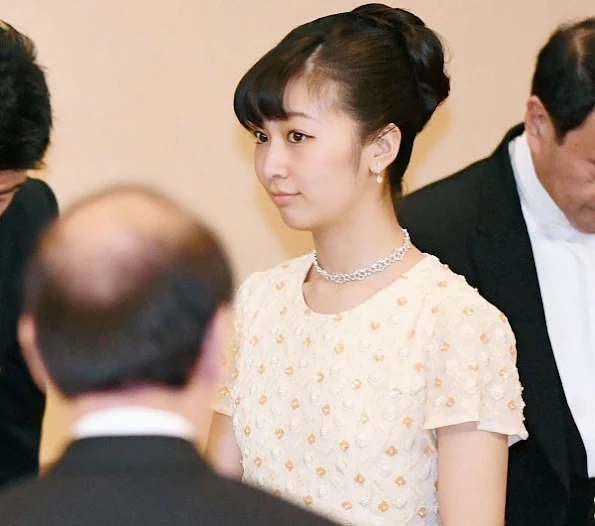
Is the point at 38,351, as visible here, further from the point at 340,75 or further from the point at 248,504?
the point at 340,75

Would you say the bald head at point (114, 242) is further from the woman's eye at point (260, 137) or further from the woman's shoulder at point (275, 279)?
the woman's shoulder at point (275, 279)

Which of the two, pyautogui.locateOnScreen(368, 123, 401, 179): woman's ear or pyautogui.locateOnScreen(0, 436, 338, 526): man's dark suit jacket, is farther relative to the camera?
pyautogui.locateOnScreen(368, 123, 401, 179): woman's ear

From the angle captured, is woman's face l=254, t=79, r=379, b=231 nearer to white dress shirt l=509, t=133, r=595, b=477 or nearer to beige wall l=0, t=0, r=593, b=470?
white dress shirt l=509, t=133, r=595, b=477

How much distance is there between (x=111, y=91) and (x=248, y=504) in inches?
62.8

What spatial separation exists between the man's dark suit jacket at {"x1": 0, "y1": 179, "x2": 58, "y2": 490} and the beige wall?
28 cm

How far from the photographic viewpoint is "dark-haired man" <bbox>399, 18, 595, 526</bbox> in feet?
6.37

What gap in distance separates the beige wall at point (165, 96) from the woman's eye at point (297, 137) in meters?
0.75

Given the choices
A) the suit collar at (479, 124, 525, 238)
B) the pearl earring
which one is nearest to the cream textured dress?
the pearl earring

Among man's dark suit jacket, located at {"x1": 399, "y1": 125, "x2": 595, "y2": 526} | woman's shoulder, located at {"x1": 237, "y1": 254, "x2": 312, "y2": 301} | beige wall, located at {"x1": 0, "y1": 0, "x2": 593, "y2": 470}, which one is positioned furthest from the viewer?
beige wall, located at {"x1": 0, "y1": 0, "x2": 593, "y2": 470}

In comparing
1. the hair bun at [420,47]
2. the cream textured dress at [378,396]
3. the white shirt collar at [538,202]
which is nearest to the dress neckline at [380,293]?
the cream textured dress at [378,396]

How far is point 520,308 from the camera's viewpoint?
6.48ft

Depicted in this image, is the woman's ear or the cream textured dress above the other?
the woman's ear

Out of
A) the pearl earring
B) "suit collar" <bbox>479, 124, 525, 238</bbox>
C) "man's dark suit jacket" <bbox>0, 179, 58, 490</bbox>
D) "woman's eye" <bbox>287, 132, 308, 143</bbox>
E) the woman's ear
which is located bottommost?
"man's dark suit jacket" <bbox>0, 179, 58, 490</bbox>

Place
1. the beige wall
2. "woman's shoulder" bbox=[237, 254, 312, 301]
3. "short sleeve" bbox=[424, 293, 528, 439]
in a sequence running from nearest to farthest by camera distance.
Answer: "short sleeve" bbox=[424, 293, 528, 439]
"woman's shoulder" bbox=[237, 254, 312, 301]
the beige wall
